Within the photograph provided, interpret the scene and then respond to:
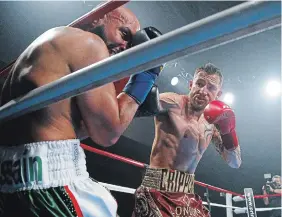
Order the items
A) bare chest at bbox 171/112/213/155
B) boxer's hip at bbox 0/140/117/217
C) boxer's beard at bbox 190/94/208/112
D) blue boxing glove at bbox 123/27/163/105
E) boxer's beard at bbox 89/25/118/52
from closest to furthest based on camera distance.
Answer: boxer's hip at bbox 0/140/117/217
blue boxing glove at bbox 123/27/163/105
boxer's beard at bbox 89/25/118/52
bare chest at bbox 171/112/213/155
boxer's beard at bbox 190/94/208/112

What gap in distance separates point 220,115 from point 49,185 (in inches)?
55.9

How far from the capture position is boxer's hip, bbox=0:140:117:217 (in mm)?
689

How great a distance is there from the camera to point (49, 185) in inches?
27.7

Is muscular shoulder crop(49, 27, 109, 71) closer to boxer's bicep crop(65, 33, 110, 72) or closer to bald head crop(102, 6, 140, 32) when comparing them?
boxer's bicep crop(65, 33, 110, 72)

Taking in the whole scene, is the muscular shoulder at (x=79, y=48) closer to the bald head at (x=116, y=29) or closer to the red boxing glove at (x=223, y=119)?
the bald head at (x=116, y=29)

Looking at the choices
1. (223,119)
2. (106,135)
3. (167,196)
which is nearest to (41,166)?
(106,135)

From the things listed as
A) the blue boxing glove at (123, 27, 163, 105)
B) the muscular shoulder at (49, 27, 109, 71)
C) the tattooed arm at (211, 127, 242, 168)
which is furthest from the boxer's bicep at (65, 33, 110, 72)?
the tattooed arm at (211, 127, 242, 168)

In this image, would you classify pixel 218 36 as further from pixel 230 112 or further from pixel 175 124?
pixel 230 112

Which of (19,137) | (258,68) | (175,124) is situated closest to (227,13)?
(19,137)

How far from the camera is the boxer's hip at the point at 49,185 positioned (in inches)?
27.1

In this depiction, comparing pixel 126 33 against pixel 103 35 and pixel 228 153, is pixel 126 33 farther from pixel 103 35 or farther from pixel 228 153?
pixel 228 153

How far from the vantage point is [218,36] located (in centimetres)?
41

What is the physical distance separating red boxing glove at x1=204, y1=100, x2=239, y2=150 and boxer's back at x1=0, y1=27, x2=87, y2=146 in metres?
1.27

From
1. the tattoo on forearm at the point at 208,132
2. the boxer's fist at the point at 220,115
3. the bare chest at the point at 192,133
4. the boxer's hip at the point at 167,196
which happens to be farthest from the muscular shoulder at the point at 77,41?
the tattoo on forearm at the point at 208,132
